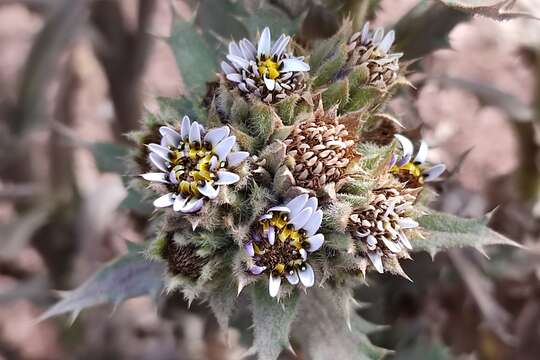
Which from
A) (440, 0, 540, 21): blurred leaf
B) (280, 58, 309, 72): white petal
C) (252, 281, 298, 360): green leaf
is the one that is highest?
(440, 0, 540, 21): blurred leaf

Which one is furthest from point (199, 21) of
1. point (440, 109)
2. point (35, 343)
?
point (440, 109)

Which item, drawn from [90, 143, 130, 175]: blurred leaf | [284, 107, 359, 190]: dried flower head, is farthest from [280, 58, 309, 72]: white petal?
[90, 143, 130, 175]: blurred leaf

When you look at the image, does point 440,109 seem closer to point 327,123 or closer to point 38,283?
point 38,283

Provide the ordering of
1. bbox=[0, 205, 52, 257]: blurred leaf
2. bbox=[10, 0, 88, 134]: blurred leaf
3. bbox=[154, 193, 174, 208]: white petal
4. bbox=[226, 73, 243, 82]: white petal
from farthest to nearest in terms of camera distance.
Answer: bbox=[0, 205, 52, 257]: blurred leaf, bbox=[10, 0, 88, 134]: blurred leaf, bbox=[226, 73, 243, 82]: white petal, bbox=[154, 193, 174, 208]: white petal

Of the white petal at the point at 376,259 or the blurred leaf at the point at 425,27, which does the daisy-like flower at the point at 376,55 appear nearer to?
the blurred leaf at the point at 425,27

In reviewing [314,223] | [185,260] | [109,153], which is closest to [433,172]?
[314,223]

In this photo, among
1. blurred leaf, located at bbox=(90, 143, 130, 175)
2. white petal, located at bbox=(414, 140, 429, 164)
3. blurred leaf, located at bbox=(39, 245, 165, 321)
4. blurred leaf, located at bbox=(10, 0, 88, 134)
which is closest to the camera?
white petal, located at bbox=(414, 140, 429, 164)

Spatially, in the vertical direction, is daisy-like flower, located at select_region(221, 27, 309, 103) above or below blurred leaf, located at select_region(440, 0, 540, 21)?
below

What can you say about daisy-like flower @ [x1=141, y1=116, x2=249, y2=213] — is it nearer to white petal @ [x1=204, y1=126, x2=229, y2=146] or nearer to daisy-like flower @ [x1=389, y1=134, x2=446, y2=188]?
white petal @ [x1=204, y1=126, x2=229, y2=146]

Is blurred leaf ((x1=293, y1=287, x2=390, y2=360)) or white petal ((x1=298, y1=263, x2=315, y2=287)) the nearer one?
white petal ((x1=298, y1=263, x2=315, y2=287))
